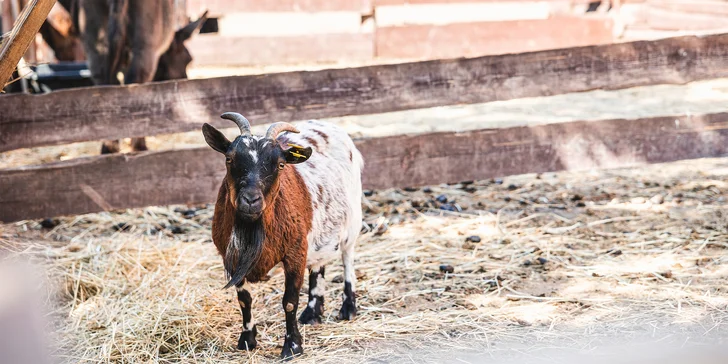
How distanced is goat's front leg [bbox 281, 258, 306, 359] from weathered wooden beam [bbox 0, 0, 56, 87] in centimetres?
166

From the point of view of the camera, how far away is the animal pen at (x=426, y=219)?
4.46 metres

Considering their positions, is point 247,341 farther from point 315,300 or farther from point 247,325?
point 315,300

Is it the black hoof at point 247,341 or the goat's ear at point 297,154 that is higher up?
the goat's ear at point 297,154

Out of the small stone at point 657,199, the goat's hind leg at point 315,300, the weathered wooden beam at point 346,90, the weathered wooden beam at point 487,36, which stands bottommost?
the goat's hind leg at point 315,300

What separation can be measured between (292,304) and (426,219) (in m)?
2.53

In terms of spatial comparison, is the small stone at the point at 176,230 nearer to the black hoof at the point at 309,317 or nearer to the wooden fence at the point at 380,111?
the wooden fence at the point at 380,111

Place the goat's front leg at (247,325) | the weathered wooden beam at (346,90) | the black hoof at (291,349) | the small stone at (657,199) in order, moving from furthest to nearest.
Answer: the small stone at (657,199)
the weathered wooden beam at (346,90)
the goat's front leg at (247,325)
the black hoof at (291,349)

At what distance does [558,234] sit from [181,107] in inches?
120

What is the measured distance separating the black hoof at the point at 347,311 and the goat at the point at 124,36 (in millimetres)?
3963

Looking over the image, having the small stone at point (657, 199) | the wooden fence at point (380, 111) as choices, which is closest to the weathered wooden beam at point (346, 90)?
the wooden fence at point (380, 111)

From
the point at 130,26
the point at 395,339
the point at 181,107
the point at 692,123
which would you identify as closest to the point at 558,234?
the point at 692,123

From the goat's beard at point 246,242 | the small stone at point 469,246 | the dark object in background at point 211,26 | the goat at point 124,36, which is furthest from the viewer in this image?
the dark object in background at point 211,26

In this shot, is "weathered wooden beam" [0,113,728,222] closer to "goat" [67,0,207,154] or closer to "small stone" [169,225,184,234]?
"small stone" [169,225,184,234]

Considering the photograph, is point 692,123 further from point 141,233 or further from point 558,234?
point 141,233
